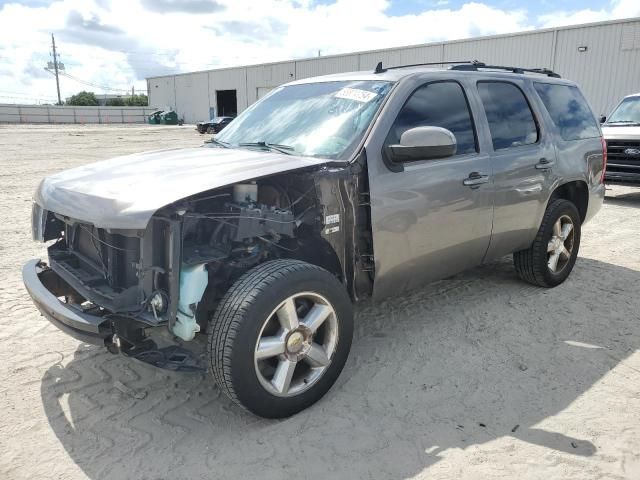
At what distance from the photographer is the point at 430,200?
3.65 metres

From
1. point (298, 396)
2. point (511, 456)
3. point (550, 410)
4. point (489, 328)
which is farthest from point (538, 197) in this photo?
point (298, 396)

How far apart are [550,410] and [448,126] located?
2040 millimetres

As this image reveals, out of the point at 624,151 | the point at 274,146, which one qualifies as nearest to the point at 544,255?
the point at 274,146

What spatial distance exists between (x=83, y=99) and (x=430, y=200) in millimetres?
100031

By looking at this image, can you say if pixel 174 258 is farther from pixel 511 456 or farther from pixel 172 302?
pixel 511 456

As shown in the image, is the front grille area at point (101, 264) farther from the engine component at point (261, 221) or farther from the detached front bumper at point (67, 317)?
the engine component at point (261, 221)

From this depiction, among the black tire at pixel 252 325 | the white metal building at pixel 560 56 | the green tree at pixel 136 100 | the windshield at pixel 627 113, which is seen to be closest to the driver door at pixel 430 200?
the black tire at pixel 252 325

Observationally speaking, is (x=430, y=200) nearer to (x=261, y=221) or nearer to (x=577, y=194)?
(x=261, y=221)

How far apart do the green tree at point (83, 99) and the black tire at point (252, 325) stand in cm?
9743

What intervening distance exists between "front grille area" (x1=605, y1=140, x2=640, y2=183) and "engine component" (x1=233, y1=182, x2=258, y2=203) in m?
9.05

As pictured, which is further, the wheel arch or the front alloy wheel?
the wheel arch

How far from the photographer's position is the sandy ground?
2.63 metres

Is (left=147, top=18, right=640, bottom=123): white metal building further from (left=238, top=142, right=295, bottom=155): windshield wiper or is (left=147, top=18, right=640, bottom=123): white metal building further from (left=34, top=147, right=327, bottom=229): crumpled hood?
(left=34, top=147, right=327, bottom=229): crumpled hood

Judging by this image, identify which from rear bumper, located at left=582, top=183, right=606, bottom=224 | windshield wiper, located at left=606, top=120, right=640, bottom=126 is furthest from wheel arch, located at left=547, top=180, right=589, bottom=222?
windshield wiper, located at left=606, top=120, right=640, bottom=126
